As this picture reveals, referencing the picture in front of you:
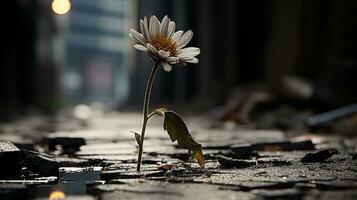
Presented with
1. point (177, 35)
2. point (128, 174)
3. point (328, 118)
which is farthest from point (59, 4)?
point (128, 174)

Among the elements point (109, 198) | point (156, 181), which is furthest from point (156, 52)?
point (109, 198)

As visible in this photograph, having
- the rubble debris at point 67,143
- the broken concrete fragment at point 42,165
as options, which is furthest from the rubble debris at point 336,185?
the rubble debris at point 67,143

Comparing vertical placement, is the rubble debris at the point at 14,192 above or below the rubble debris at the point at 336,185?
above

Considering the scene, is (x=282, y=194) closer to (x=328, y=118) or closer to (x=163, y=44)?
A: (x=163, y=44)

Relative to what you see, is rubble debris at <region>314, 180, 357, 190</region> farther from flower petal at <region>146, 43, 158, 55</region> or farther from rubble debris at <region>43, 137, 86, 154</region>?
rubble debris at <region>43, 137, 86, 154</region>

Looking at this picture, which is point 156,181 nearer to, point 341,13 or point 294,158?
point 294,158

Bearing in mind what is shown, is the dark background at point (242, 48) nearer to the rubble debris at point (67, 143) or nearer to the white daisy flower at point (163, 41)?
the rubble debris at point (67, 143)
